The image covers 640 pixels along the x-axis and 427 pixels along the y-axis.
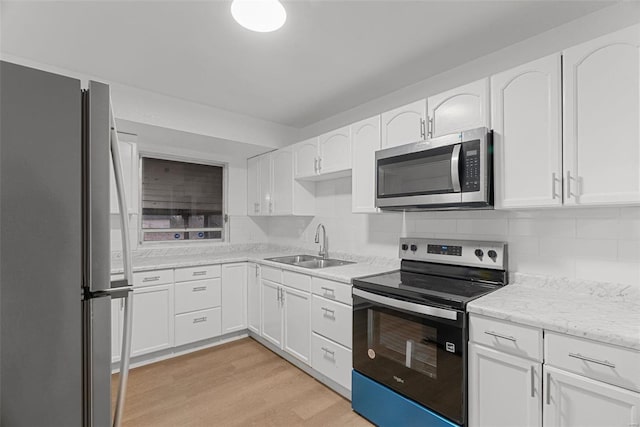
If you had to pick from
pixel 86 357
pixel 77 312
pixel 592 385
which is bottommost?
pixel 592 385

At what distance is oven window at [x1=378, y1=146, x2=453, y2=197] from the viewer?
1888 mm

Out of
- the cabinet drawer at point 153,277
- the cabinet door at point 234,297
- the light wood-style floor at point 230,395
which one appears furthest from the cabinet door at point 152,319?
the cabinet door at point 234,297

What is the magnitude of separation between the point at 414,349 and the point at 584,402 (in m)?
0.74

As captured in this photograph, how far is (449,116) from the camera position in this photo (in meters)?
1.94

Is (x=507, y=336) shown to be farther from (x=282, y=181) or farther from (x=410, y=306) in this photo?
(x=282, y=181)

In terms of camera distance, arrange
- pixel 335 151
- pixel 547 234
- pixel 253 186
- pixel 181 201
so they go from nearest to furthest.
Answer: pixel 547 234 < pixel 335 151 < pixel 181 201 < pixel 253 186

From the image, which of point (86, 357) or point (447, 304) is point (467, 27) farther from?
point (86, 357)

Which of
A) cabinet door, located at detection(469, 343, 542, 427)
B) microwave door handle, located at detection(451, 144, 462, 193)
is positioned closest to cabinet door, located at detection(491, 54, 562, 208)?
microwave door handle, located at detection(451, 144, 462, 193)

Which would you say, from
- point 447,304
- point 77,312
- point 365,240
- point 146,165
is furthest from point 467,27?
point 146,165

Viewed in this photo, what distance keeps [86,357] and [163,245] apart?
2.99 m

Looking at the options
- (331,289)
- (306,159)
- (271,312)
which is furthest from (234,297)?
(306,159)

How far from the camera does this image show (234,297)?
3.29m

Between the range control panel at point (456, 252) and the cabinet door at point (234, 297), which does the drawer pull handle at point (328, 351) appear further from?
the cabinet door at point (234, 297)

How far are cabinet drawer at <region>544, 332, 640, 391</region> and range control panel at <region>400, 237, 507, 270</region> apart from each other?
0.70m
